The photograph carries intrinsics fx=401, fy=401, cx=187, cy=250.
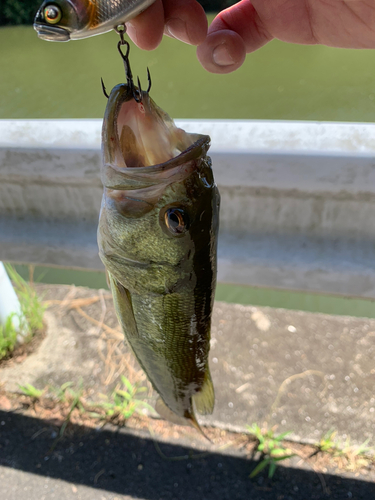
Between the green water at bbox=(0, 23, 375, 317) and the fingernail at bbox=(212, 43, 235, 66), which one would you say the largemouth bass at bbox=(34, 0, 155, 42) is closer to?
the fingernail at bbox=(212, 43, 235, 66)

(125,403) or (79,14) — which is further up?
(79,14)

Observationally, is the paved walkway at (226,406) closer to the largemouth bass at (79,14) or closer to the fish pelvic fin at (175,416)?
the fish pelvic fin at (175,416)

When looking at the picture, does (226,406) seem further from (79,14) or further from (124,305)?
(79,14)

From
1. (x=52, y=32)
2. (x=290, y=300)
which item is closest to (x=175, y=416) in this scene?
(x=52, y=32)

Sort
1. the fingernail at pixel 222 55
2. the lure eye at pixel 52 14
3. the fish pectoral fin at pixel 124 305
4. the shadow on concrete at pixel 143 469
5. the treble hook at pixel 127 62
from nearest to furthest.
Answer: the lure eye at pixel 52 14 → the treble hook at pixel 127 62 → the fish pectoral fin at pixel 124 305 → the fingernail at pixel 222 55 → the shadow on concrete at pixel 143 469

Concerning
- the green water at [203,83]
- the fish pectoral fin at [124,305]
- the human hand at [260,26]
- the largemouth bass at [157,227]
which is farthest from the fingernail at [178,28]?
the green water at [203,83]

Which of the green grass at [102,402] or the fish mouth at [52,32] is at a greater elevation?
the fish mouth at [52,32]

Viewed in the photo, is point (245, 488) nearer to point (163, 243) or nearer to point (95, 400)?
point (95, 400)
